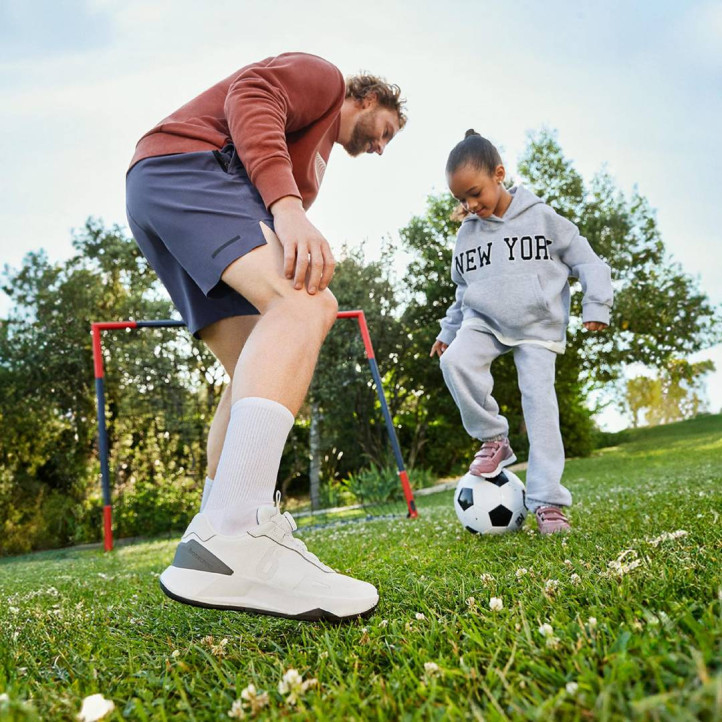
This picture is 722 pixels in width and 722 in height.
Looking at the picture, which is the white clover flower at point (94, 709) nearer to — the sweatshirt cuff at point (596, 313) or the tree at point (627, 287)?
the sweatshirt cuff at point (596, 313)

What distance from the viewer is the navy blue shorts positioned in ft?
5.42

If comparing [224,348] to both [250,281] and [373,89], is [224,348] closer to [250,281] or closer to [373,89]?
[250,281]

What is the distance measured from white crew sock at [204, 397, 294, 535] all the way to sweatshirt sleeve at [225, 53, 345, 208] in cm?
60

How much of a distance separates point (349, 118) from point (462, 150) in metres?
0.86

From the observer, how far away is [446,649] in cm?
107

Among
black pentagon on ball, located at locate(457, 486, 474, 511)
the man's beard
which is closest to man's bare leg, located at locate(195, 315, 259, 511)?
the man's beard

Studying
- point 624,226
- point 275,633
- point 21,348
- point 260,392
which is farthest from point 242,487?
point 624,226

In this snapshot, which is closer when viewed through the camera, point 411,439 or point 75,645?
point 75,645

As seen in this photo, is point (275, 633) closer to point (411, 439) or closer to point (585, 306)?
point (585, 306)

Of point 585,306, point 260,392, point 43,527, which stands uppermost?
point 585,306

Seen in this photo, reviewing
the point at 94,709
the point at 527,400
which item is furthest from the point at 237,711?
the point at 527,400

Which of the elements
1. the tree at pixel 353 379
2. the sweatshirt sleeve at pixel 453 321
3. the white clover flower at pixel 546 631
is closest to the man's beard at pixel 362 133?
the sweatshirt sleeve at pixel 453 321

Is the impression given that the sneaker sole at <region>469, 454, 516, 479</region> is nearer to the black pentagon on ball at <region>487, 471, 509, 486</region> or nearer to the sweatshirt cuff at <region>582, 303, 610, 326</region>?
the black pentagon on ball at <region>487, 471, 509, 486</region>

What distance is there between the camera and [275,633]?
56.2 inches
